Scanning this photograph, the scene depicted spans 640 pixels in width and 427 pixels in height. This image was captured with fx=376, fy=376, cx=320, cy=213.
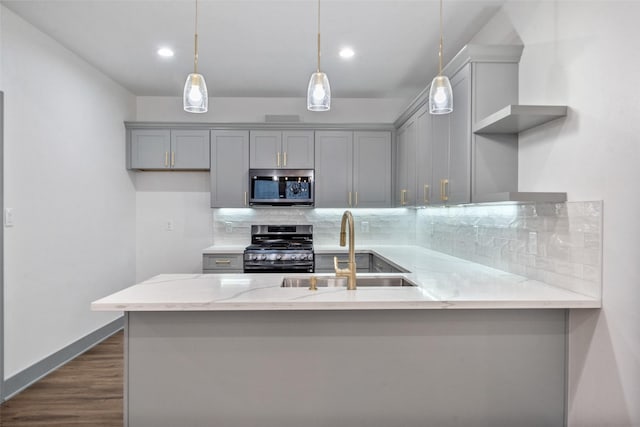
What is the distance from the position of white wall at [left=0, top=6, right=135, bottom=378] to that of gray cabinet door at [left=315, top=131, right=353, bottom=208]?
7.19 feet

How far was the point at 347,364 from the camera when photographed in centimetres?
175

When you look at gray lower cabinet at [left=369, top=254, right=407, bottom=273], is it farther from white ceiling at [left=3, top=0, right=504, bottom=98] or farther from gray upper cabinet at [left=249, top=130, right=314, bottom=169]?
white ceiling at [left=3, top=0, right=504, bottom=98]

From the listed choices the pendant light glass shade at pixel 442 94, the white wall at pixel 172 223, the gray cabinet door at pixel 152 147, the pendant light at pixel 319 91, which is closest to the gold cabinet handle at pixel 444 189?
the pendant light glass shade at pixel 442 94

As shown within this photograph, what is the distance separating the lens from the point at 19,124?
271 cm

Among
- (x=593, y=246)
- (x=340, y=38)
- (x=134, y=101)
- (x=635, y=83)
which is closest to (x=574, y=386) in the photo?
(x=593, y=246)

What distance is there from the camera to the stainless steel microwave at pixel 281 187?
4160mm

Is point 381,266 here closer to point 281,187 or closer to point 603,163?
point 281,187

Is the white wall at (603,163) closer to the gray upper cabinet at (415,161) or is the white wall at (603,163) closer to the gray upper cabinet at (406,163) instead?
the gray upper cabinet at (415,161)

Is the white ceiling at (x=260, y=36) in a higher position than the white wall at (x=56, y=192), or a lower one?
higher

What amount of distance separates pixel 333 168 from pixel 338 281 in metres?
2.15

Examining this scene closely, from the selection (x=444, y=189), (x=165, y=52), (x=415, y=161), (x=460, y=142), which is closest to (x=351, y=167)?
(x=415, y=161)

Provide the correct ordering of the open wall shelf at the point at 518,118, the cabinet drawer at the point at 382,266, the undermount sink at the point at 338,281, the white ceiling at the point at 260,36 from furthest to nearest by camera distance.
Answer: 1. the cabinet drawer at the point at 382,266
2. the white ceiling at the point at 260,36
3. the undermount sink at the point at 338,281
4. the open wall shelf at the point at 518,118

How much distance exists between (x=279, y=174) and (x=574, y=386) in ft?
10.5

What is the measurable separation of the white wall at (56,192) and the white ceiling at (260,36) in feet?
0.91
